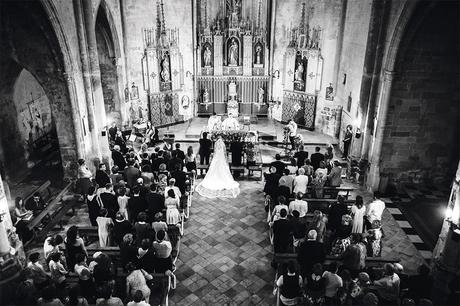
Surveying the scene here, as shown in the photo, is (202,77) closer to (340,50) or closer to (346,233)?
(340,50)

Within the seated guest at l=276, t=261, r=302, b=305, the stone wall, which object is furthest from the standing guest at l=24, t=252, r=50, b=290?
the stone wall

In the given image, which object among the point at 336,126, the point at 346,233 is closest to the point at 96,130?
the point at 346,233

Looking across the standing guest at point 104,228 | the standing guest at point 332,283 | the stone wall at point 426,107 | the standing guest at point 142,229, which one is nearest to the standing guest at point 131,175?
the standing guest at point 104,228

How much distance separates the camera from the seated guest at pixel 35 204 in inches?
474

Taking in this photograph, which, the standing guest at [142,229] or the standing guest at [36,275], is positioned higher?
the standing guest at [142,229]

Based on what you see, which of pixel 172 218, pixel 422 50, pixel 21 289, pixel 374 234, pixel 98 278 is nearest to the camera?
pixel 21 289

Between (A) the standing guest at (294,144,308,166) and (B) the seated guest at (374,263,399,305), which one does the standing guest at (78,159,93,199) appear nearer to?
(A) the standing guest at (294,144,308,166)

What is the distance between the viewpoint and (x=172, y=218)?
10672 millimetres

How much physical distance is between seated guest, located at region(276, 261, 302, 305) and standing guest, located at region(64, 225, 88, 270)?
15.1 feet

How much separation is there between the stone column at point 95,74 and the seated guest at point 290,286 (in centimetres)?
1047

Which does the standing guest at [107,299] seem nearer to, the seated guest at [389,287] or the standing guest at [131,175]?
the seated guest at [389,287]

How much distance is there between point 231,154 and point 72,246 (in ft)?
28.8

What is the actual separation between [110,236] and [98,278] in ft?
7.99

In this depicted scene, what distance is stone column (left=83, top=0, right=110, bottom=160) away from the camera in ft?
47.2
